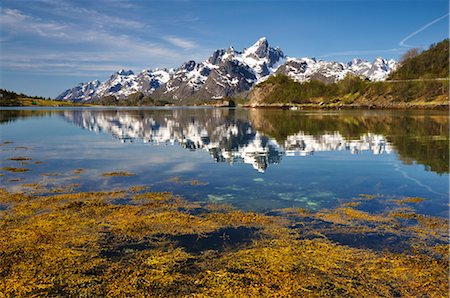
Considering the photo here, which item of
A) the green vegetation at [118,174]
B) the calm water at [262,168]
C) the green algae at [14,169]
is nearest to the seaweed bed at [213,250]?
the calm water at [262,168]

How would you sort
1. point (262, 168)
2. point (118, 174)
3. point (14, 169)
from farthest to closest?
point (262, 168) < point (14, 169) < point (118, 174)

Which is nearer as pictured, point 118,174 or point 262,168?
point 118,174

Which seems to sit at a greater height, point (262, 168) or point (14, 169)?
point (262, 168)

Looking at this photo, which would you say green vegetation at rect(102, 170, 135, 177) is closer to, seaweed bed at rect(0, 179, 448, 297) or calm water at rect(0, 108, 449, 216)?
calm water at rect(0, 108, 449, 216)

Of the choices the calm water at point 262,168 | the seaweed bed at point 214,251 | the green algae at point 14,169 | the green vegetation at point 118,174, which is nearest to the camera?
the seaweed bed at point 214,251

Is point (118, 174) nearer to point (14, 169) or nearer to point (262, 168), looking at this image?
point (14, 169)

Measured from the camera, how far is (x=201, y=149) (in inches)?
1827

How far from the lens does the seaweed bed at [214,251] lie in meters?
11.9

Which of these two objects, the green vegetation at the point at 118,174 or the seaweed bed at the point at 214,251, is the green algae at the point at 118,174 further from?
the seaweed bed at the point at 214,251

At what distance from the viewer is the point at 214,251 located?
1466 centimetres

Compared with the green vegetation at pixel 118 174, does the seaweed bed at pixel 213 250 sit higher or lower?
lower

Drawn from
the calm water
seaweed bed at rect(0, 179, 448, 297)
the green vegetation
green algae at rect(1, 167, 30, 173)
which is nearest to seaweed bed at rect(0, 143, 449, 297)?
seaweed bed at rect(0, 179, 448, 297)

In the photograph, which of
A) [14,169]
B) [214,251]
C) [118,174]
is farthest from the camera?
[14,169]

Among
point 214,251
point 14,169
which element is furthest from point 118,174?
point 214,251
